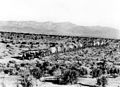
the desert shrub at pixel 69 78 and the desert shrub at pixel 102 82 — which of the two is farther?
the desert shrub at pixel 69 78

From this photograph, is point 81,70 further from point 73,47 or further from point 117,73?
point 73,47

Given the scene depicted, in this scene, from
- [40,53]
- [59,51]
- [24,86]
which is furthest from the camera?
[59,51]

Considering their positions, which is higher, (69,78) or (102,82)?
(69,78)

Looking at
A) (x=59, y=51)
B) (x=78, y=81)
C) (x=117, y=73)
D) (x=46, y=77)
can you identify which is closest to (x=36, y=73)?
(x=46, y=77)

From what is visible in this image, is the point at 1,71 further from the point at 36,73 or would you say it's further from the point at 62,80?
the point at 62,80

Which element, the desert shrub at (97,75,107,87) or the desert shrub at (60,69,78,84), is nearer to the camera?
the desert shrub at (97,75,107,87)

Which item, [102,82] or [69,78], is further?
[69,78]

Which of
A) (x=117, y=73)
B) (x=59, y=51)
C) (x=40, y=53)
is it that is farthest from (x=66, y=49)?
(x=117, y=73)

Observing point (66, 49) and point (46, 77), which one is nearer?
point (46, 77)

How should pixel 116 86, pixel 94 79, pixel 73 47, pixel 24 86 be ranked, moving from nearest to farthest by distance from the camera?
pixel 24 86
pixel 116 86
pixel 94 79
pixel 73 47
